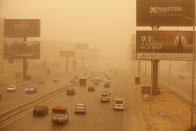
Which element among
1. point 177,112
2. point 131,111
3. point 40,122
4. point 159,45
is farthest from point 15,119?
point 159,45

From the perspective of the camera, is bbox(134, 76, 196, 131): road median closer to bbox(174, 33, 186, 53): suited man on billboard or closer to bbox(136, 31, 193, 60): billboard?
bbox(136, 31, 193, 60): billboard

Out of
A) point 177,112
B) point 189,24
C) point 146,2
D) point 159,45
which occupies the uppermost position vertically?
point 146,2

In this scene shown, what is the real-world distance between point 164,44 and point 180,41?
306 cm

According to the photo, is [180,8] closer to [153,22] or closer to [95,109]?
[153,22]

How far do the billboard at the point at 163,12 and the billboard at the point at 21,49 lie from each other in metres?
42.2

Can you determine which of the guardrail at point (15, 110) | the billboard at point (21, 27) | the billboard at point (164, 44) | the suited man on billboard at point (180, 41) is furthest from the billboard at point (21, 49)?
the suited man on billboard at point (180, 41)

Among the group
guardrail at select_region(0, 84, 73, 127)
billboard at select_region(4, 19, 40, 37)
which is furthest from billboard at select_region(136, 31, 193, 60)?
billboard at select_region(4, 19, 40, 37)

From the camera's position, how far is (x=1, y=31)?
121000 millimetres

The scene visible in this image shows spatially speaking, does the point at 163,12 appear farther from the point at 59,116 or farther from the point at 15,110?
the point at 59,116

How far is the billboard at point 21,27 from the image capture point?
321ft

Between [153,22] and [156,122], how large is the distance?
100ft

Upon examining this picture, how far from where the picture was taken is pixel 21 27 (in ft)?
323

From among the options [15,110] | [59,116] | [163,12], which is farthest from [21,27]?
[59,116]

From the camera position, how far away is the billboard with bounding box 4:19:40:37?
321 ft
